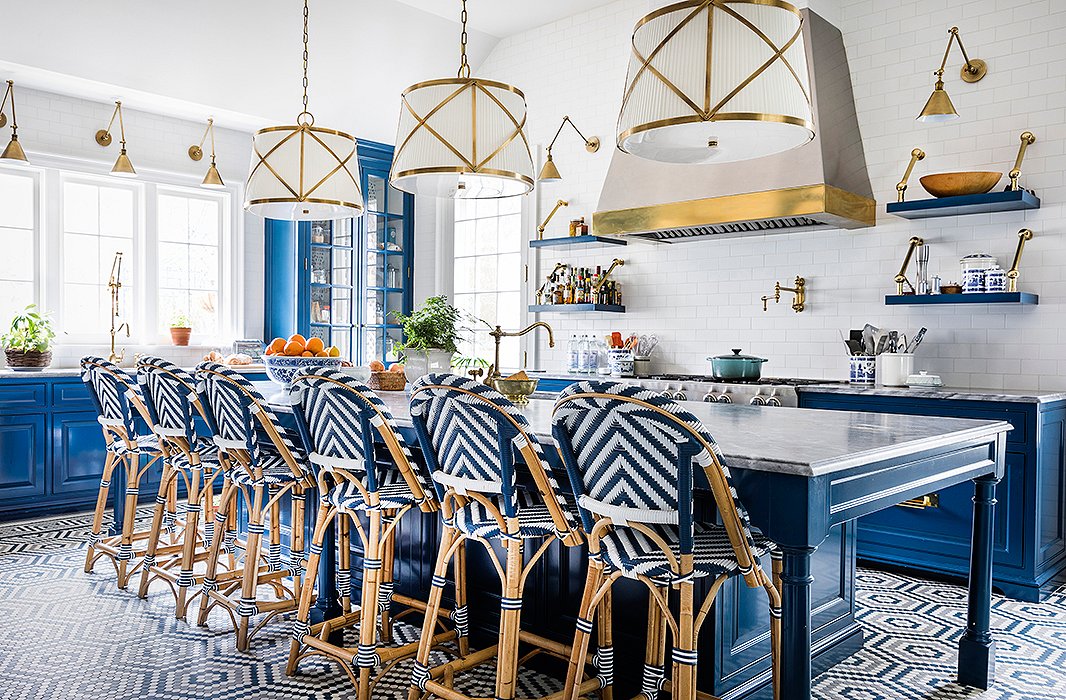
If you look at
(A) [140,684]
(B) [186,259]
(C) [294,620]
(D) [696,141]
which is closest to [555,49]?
(B) [186,259]

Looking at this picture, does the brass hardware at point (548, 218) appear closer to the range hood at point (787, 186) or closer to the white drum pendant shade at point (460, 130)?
the range hood at point (787, 186)

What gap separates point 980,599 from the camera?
296cm

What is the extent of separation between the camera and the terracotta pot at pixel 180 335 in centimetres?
674

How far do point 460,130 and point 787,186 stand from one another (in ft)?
8.16

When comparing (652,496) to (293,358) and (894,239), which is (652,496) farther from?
(894,239)

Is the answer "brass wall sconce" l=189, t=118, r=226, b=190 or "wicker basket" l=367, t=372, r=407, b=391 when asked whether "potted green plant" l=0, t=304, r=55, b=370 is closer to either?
"brass wall sconce" l=189, t=118, r=226, b=190

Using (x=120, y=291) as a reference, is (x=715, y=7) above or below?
above

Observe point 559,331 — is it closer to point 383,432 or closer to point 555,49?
point 555,49

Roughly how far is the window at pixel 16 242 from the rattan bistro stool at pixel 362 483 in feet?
14.1

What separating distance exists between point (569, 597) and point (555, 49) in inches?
207

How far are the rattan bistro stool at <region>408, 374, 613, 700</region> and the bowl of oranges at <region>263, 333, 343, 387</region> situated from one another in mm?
1612

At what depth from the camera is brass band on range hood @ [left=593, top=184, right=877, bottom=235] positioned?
486 centimetres

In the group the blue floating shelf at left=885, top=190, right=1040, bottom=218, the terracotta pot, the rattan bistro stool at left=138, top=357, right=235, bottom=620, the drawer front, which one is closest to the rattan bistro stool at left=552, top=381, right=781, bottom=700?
the rattan bistro stool at left=138, top=357, right=235, bottom=620

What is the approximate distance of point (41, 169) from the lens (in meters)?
6.19
